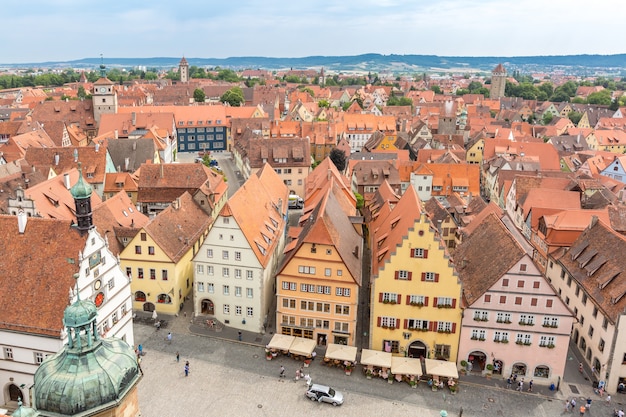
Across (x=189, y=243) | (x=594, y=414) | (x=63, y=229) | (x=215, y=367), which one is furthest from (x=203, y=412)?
(x=594, y=414)

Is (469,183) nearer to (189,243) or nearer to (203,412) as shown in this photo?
(189,243)

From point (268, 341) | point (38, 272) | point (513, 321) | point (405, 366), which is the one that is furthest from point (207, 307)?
point (513, 321)

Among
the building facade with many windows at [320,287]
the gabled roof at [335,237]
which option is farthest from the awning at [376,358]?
the gabled roof at [335,237]

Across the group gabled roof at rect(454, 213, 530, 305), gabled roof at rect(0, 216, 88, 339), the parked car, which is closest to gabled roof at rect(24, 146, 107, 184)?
gabled roof at rect(0, 216, 88, 339)

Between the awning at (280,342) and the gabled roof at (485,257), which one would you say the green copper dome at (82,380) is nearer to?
the awning at (280,342)

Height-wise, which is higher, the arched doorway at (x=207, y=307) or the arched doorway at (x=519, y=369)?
the arched doorway at (x=207, y=307)

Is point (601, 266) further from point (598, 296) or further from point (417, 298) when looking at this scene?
point (417, 298)

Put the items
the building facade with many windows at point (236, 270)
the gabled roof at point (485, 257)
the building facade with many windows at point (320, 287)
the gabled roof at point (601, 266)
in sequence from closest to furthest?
the gabled roof at point (601, 266)
the gabled roof at point (485, 257)
the building facade with many windows at point (320, 287)
the building facade with many windows at point (236, 270)

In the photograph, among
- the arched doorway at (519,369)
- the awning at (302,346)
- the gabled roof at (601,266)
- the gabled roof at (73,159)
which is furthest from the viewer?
the gabled roof at (73,159)
